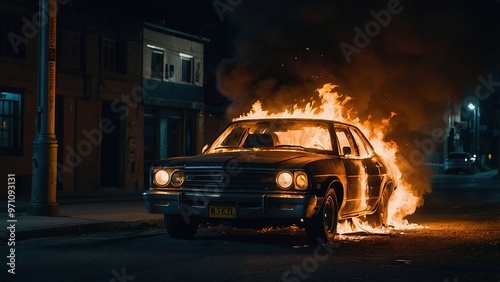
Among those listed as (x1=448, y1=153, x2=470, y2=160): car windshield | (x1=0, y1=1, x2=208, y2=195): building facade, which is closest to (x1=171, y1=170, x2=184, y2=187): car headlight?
(x1=0, y1=1, x2=208, y2=195): building facade

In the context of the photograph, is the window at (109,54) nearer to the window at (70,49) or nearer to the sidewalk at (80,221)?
the window at (70,49)

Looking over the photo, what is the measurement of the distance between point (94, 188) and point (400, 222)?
1632cm

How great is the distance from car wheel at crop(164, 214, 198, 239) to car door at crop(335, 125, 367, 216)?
81.7 inches

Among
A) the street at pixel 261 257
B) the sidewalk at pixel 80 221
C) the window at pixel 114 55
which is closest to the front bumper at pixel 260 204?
the street at pixel 261 257

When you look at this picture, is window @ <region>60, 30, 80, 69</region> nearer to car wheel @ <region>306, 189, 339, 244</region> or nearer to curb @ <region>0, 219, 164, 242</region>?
curb @ <region>0, 219, 164, 242</region>

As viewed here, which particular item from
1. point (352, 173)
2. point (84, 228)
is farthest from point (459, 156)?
point (352, 173)

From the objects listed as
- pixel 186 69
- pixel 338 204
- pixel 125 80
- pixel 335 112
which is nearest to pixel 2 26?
pixel 125 80

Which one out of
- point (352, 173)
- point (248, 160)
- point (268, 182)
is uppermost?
point (248, 160)

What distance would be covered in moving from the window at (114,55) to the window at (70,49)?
126cm

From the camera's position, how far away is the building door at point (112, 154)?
98.8 feet

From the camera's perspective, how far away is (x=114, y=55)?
29906 millimetres

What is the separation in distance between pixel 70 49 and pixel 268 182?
740 inches

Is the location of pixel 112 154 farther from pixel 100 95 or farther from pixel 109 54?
pixel 109 54

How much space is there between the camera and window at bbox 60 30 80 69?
27344 millimetres
